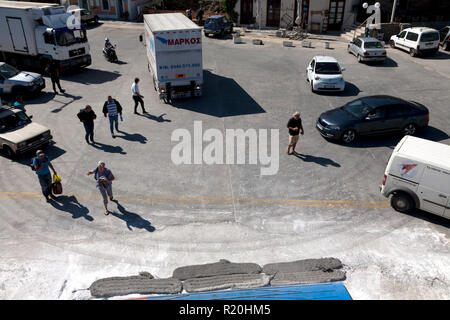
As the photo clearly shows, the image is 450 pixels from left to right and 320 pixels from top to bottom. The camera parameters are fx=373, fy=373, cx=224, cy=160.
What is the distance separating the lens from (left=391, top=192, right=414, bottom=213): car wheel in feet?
36.6

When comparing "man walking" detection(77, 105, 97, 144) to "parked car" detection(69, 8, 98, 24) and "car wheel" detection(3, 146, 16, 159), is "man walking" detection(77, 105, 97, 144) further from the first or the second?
"parked car" detection(69, 8, 98, 24)

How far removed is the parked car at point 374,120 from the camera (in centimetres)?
1516

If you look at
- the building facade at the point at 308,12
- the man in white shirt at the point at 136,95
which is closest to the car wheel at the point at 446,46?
the building facade at the point at 308,12

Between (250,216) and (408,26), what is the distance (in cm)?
2786

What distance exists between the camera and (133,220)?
11148 millimetres

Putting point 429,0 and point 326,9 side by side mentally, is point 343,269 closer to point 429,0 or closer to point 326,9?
point 326,9

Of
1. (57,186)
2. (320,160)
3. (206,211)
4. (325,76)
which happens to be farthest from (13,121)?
(325,76)

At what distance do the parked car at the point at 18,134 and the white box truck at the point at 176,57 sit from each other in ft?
21.4

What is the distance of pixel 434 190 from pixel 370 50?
57.7 feet

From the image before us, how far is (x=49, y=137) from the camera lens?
14.9 meters

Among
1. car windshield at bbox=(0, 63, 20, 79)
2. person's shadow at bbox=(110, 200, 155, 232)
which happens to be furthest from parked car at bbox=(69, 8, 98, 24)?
person's shadow at bbox=(110, 200, 155, 232)

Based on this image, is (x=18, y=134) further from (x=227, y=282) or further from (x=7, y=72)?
(x=227, y=282)

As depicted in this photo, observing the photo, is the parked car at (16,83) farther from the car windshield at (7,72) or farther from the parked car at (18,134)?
the parked car at (18,134)
